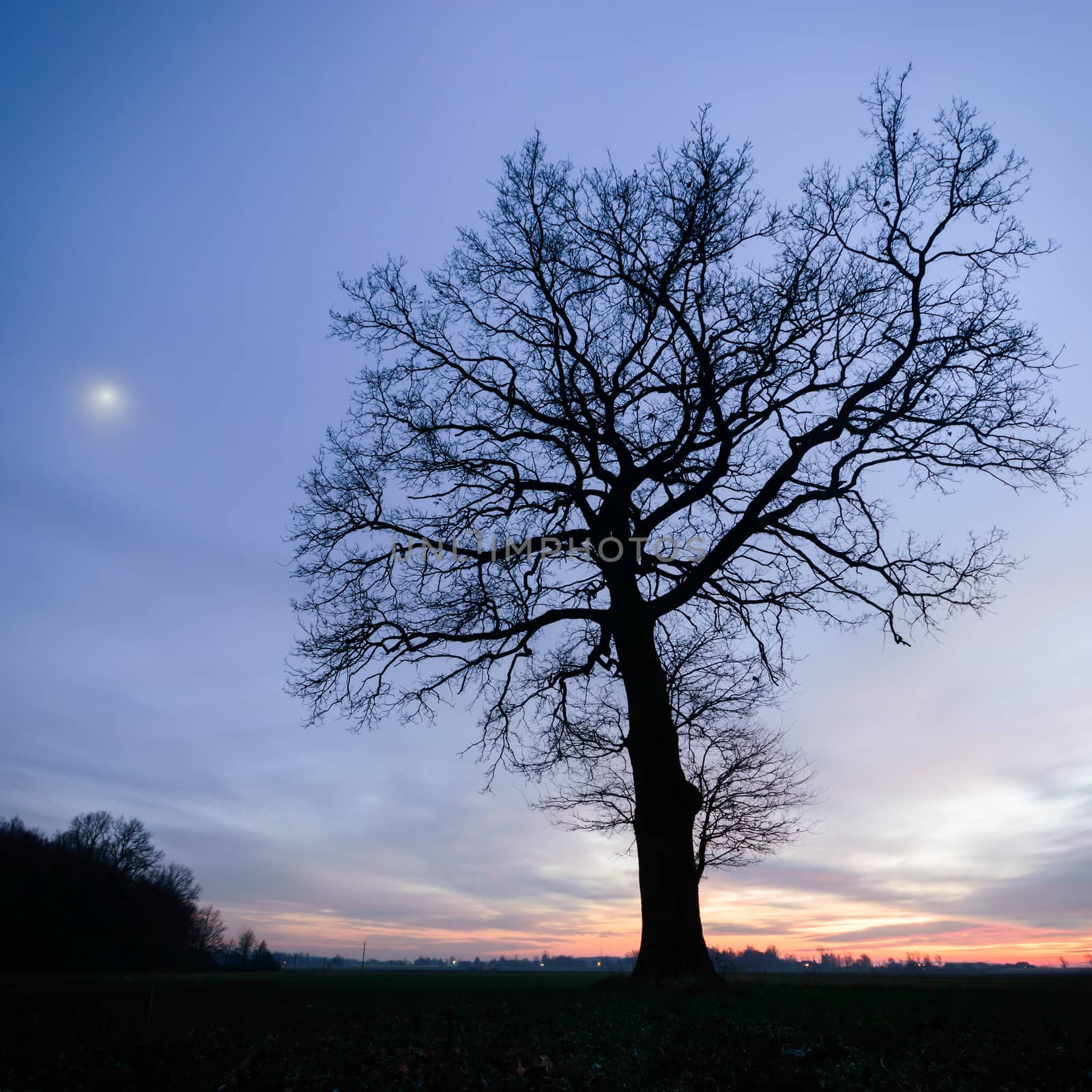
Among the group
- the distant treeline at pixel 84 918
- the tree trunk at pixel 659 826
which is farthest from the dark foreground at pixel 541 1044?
the distant treeline at pixel 84 918

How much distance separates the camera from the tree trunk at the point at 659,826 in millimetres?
10023

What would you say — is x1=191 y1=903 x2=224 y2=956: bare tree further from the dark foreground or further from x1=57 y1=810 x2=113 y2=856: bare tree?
the dark foreground

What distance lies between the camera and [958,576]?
41.2ft

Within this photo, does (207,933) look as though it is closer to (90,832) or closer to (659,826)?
(90,832)

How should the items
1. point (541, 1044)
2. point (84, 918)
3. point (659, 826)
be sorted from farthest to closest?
point (84, 918) → point (659, 826) → point (541, 1044)

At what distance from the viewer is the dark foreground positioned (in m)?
4.30

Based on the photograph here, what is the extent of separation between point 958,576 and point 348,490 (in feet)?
35.2

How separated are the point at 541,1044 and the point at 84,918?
43.0m

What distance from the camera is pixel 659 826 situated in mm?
10742

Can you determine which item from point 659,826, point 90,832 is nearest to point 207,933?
point 90,832

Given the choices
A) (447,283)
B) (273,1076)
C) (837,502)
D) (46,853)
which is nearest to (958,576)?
(837,502)

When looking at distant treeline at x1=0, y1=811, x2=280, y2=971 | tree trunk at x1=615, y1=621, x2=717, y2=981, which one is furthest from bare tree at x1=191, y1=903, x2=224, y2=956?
tree trunk at x1=615, y1=621, x2=717, y2=981

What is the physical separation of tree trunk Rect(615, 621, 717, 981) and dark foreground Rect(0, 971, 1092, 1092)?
2438 millimetres

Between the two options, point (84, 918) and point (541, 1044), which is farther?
point (84, 918)
